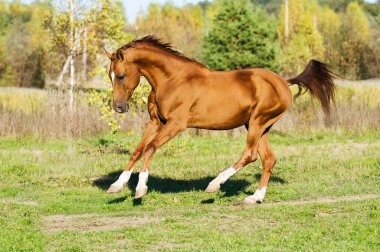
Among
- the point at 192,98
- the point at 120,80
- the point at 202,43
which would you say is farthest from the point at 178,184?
the point at 202,43

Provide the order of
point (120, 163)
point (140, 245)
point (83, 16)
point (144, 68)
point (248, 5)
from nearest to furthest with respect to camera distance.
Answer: point (140, 245)
point (144, 68)
point (120, 163)
point (83, 16)
point (248, 5)

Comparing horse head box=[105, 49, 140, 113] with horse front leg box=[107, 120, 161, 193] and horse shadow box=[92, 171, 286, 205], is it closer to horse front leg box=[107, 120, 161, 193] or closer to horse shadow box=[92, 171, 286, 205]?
horse front leg box=[107, 120, 161, 193]

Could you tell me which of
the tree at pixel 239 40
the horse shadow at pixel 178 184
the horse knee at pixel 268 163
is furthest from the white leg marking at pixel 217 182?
the tree at pixel 239 40

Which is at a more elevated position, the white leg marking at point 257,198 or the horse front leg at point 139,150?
the horse front leg at point 139,150

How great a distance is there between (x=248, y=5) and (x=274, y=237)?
30660mm

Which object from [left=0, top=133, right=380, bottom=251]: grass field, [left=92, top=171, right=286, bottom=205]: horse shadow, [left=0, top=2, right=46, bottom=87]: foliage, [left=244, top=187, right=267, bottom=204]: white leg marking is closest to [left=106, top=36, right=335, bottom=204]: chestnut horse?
[left=244, top=187, right=267, bottom=204]: white leg marking

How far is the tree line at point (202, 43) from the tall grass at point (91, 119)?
144 centimetres

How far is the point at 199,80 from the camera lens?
386 inches

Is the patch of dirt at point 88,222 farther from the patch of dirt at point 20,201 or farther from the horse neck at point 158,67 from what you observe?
the horse neck at point 158,67

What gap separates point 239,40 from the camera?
37000 millimetres

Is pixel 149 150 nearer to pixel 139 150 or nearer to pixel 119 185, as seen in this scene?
pixel 139 150

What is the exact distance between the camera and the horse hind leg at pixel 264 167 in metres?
9.89

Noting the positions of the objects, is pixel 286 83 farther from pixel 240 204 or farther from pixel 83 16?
pixel 83 16

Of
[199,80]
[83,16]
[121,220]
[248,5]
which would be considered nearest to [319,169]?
[199,80]
